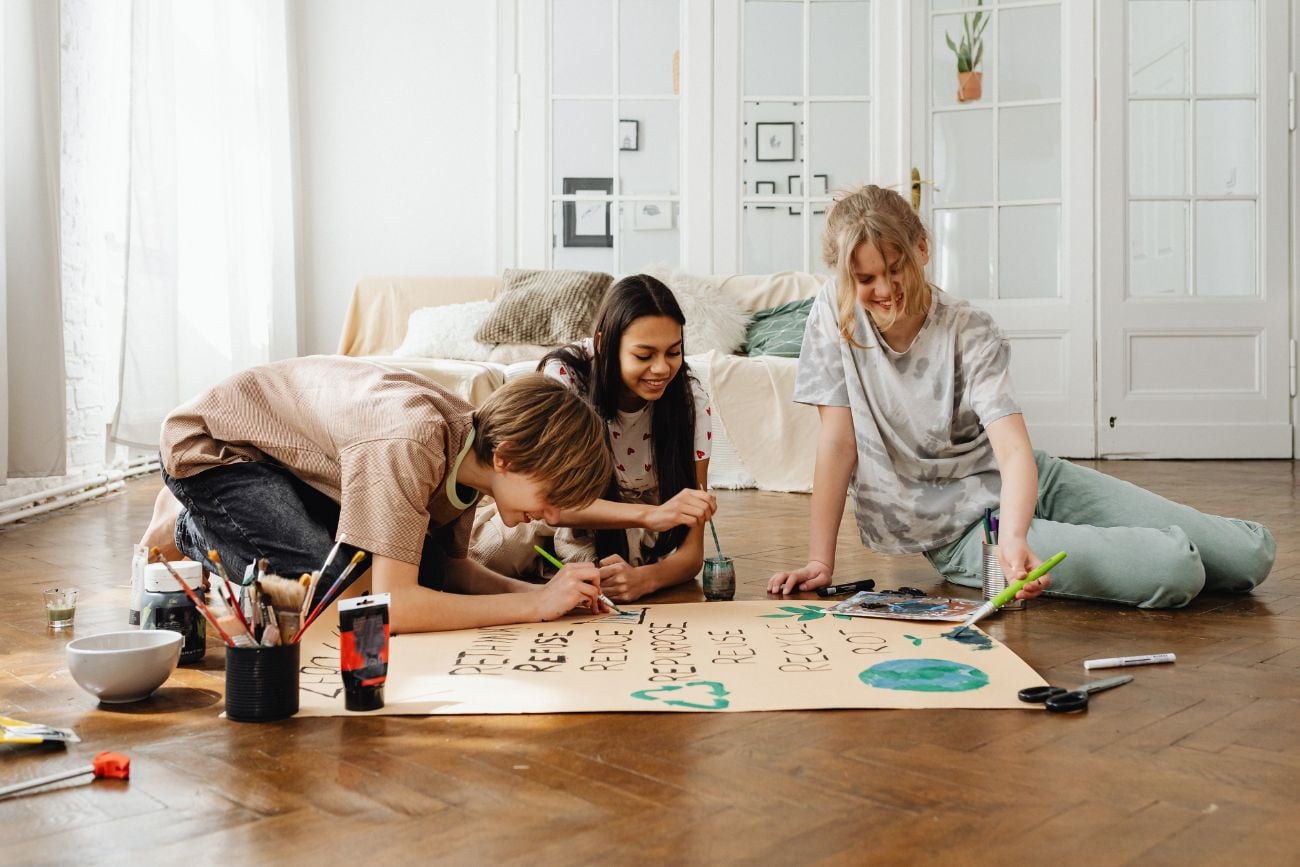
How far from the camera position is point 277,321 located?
224 inches

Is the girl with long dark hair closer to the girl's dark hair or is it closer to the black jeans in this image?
the girl's dark hair

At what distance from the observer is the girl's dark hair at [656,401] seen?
2.27 m

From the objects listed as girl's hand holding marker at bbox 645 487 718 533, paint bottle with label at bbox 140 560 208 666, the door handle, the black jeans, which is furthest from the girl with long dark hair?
the door handle

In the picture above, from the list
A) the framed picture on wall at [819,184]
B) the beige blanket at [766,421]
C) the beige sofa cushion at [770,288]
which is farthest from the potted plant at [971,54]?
the beige blanket at [766,421]

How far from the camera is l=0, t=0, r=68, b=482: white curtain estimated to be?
3.30 meters

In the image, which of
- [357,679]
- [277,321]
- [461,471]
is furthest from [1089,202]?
[357,679]

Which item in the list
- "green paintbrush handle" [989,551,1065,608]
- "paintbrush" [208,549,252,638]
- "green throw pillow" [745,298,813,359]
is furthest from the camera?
"green throw pillow" [745,298,813,359]

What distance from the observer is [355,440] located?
1796mm

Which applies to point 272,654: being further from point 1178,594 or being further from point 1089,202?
point 1089,202

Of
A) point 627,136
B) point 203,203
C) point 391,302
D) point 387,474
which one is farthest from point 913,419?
point 627,136

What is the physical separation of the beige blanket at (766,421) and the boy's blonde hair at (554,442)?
2.66 metres

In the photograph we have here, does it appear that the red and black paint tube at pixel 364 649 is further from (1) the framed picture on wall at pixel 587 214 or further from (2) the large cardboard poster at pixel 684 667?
(1) the framed picture on wall at pixel 587 214

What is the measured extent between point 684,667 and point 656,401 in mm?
782

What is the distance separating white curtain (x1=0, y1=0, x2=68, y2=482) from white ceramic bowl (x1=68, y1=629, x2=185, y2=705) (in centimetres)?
197
